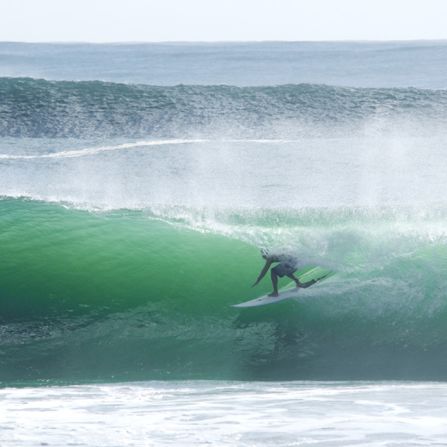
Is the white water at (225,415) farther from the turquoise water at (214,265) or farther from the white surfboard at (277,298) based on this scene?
the white surfboard at (277,298)

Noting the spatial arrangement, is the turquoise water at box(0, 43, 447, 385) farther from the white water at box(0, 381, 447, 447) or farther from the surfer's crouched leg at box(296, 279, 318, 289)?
the white water at box(0, 381, 447, 447)

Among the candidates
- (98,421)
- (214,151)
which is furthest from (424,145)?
(98,421)

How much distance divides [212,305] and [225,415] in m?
2.77

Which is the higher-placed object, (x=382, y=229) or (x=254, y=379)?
(x=382, y=229)

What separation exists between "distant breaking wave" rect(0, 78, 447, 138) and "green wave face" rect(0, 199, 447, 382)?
1273 cm

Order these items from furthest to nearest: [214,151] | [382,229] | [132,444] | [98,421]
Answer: [214,151], [382,229], [98,421], [132,444]

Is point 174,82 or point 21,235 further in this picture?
point 174,82

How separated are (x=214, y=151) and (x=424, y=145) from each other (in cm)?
487

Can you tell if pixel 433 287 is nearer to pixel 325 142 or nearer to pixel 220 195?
pixel 220 195

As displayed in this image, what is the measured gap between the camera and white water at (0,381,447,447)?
17.8 feet

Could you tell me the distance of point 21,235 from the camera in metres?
10.5

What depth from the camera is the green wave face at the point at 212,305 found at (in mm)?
7793

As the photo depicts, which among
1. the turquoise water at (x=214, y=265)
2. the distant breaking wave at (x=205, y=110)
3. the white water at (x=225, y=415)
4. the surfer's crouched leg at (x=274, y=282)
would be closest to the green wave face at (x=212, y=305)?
the turquoise water at (x=214, y=265)

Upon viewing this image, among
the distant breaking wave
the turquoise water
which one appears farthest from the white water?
the distant breaking wave
